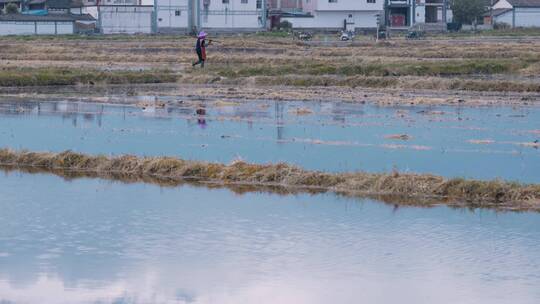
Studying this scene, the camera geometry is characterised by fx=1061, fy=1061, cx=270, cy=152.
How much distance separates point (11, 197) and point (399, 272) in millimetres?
3857

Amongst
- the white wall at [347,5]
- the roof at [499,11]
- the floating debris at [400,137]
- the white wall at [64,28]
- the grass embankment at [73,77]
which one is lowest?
the floating debris at [400,137]

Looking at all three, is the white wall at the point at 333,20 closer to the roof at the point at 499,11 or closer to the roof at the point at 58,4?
the roof at the point at 499,11

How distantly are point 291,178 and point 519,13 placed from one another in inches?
1874

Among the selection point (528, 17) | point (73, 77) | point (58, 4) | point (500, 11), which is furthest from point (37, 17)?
point (73, 77)

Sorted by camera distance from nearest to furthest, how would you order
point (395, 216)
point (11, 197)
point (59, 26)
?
point (395, 216) < point (11, 197) < point (59, 26)

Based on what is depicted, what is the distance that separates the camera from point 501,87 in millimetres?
17891

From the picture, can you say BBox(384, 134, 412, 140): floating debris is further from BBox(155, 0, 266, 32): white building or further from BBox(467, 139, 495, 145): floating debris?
BBox(155, 0, 266, 32): white building

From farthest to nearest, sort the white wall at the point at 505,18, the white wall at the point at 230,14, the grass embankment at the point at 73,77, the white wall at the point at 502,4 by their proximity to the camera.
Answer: the white wall at the point at 505,18
the white wall at the point at 502,4
the white wall at the point at 230,14
the grass embankment at the point at 73,77

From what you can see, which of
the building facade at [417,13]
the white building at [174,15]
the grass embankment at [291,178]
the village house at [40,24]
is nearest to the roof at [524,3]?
the building facade at [417,13]

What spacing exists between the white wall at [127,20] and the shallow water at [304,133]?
112 feet

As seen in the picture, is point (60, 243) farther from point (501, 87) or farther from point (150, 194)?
point (501, 87)

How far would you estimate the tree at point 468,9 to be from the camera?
55.3m

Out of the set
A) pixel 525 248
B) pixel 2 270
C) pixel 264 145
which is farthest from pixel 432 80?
pixel 2 270

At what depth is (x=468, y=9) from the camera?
55531 mm
